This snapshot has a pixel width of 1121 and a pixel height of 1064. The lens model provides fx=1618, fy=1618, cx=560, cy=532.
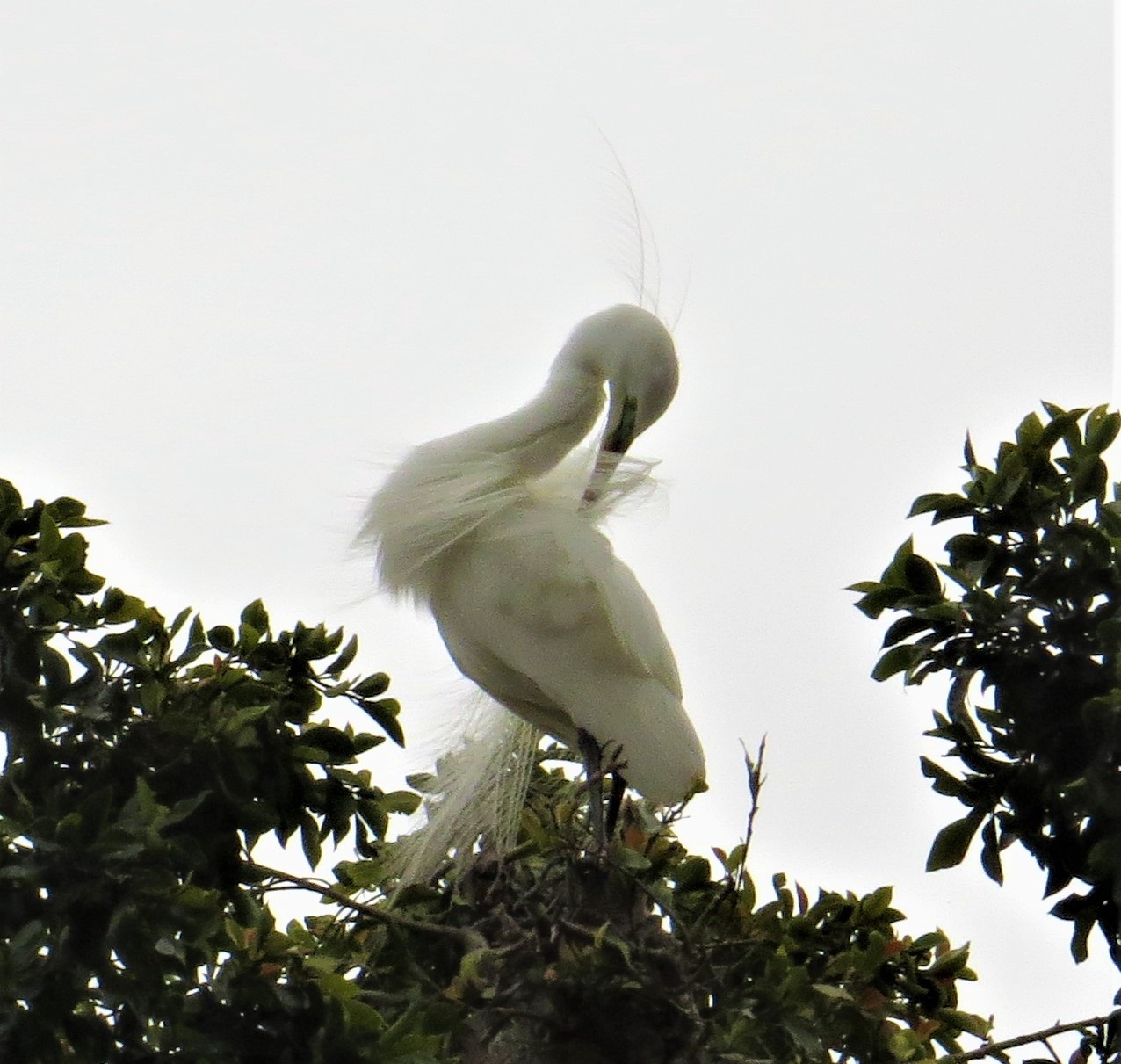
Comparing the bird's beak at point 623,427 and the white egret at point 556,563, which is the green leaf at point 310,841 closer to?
the white egret at point 556,563

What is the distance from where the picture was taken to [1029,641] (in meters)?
1.77

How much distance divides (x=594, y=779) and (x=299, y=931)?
46cm

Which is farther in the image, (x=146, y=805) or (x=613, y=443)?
(x=613, y=443)

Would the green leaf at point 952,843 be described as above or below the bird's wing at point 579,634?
below

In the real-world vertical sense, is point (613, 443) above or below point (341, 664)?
above

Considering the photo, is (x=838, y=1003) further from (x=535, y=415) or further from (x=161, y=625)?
(x=535, y=415)

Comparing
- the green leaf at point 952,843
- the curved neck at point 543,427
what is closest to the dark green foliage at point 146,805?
the curved neck at point 543,427

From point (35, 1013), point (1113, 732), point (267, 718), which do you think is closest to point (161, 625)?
point (267, 718)

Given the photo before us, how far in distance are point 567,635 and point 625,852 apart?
492 millimetres

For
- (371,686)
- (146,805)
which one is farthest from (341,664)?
(146,805)

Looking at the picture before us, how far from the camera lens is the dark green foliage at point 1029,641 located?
5.74 ft

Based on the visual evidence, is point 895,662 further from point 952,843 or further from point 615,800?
point 615,800

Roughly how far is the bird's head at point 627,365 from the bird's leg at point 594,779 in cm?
45

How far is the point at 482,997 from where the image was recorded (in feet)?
5.56
